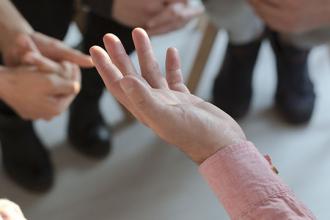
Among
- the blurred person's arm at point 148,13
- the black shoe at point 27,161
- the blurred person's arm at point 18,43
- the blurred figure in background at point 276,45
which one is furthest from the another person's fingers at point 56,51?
the blurred figure in background at point 276,45

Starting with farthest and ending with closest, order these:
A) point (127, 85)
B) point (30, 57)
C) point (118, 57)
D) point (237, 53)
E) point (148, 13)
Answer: point (237, 53) → point (148, 13) → point (30, 57) → point (118, 57) → point (127, 85)

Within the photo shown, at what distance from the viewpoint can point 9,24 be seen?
969mm

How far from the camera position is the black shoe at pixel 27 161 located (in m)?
1.19

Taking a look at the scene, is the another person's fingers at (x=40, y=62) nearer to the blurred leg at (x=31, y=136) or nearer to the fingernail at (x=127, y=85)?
the blurred leg at (x=31, y=136)

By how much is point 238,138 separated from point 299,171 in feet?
2.15

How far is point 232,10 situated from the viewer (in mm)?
1189

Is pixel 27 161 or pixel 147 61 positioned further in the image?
pixel 27 161

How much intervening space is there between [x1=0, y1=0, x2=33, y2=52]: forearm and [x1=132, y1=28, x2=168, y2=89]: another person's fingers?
0.31 m

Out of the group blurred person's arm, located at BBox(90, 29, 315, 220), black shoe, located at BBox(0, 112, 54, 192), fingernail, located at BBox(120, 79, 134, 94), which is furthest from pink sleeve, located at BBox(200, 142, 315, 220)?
black shoe, located at BBox(0, 112, 54, 192)

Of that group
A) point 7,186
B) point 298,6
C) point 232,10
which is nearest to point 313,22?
point 298,6

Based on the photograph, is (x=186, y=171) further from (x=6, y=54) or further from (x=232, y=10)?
(x=6, y=54)

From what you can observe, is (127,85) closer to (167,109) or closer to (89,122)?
(167,109)

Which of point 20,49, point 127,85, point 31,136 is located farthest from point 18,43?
point 127,85

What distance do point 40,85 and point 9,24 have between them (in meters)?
0.12
